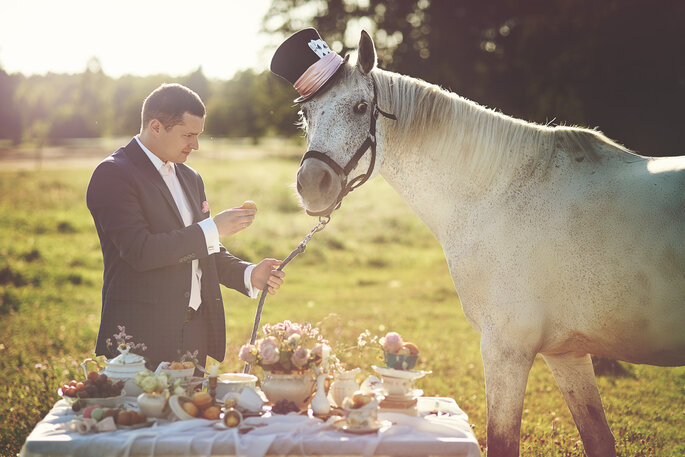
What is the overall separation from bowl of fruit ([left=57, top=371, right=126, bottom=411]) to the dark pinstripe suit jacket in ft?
1.73

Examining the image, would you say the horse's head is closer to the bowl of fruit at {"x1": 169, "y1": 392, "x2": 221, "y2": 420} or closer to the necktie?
the necktie

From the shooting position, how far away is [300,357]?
290 cm

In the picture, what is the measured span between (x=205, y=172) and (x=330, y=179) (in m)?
28.0

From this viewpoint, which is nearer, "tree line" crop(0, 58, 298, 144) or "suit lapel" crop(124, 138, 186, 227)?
"suit lapel" crop(124, 138, 186, 227)

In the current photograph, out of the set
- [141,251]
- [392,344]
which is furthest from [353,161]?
[141,251]

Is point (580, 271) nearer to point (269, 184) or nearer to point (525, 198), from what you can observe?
point (525, 198)

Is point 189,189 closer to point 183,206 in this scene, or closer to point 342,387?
point 183,206

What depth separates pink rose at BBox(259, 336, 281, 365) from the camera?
289 cm

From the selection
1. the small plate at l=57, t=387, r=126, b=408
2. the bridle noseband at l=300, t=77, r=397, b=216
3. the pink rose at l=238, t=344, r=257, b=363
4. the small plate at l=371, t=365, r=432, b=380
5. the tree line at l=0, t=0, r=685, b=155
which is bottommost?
the small plate at l=57, t=387, r=126, b=408

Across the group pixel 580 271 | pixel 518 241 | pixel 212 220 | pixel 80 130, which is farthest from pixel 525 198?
pixel 80 130

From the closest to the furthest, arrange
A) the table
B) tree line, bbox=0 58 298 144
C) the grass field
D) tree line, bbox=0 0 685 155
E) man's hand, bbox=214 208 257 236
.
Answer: the table < man's hand, bbox=214 208 257 236 < the grass field < tree line, bbox=0 0 685 155 < tree line, bbox=0 58 298 144

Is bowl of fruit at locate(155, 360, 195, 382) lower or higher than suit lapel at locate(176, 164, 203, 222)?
lower

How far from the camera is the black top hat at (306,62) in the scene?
3.39 meters

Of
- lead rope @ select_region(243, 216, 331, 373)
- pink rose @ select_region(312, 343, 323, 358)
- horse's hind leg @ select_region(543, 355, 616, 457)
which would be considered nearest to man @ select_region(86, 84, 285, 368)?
lead rope @ select_region(243, 216, 331, 373)
